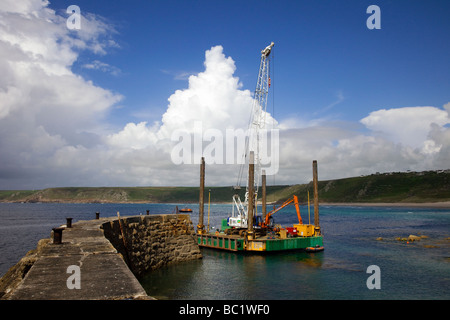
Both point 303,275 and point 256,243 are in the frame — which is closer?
point 303,275

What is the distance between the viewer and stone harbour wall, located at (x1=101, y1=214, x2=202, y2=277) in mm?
20822

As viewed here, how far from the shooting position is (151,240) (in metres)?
25.8

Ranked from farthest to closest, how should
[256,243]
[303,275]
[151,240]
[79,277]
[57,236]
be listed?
[256,243], [303,275], [151,240], [57,236], [79,277]

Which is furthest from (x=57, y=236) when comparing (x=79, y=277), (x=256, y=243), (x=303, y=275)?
(x=256, y=243)

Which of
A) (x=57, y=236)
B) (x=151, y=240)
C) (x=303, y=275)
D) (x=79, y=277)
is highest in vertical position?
(x=57, y=236)

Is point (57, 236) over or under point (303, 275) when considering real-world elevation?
over

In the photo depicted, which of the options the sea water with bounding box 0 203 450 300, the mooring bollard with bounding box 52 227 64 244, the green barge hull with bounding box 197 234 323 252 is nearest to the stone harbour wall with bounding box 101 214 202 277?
the sea water with bounding box 0 203 450 300

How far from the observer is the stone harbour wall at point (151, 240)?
68.3 feet

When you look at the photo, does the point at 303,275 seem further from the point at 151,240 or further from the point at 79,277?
the point at 79,277

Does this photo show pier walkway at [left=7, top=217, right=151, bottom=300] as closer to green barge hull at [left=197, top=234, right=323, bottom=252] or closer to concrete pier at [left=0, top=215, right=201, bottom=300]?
concrete pier at [left=0, top=215, right=201, bottom=300]

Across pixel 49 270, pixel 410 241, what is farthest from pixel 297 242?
pixel 49 270

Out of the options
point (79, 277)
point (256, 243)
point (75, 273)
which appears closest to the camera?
point (79, 277)
